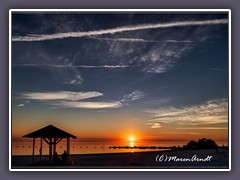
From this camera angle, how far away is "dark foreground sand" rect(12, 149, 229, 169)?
17.4ft

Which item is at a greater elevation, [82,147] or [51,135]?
[51,135]

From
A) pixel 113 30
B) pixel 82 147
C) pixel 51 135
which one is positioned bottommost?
pixel 82 147

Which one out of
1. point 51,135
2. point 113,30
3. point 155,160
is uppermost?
point 113,30

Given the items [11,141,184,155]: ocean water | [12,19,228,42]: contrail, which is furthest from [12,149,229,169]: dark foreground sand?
[12,19,228,42]: contrail

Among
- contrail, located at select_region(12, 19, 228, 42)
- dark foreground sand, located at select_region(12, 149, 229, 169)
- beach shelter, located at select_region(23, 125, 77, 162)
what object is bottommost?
dark foreground sand, located at select_region(12, 149, 229, 169)

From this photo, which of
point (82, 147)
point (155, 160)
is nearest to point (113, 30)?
point (82, 147)

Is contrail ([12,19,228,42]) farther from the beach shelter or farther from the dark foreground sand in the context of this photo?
the dark foreground sand

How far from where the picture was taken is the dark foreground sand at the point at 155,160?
17.4ft

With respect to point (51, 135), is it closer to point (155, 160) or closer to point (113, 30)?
point (155, 160)

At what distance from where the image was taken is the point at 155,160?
17.6 ft

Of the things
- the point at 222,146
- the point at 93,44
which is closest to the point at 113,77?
the point at 93,44

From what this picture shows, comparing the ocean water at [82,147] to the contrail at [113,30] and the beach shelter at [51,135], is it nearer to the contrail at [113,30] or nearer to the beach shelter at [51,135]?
the beach shelter at [51,135]

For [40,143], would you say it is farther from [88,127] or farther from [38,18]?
[38,18]
